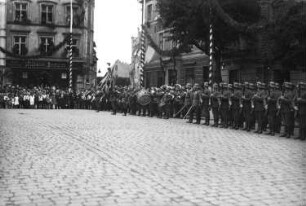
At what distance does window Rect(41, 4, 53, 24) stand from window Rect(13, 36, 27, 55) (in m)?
2.90

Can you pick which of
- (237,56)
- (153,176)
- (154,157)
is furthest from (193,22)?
(153,176)

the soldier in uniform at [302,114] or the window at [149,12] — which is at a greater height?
the window at [149,12]

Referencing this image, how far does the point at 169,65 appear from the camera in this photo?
45.1m

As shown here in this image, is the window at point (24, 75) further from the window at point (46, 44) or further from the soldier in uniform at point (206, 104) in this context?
the soldier in uniform at point (206, 104)

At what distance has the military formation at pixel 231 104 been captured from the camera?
14852 millimetres

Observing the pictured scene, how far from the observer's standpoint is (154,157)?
30.9 feet

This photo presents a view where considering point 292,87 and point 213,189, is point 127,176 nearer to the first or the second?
point 213,189

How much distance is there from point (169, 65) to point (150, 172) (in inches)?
1483

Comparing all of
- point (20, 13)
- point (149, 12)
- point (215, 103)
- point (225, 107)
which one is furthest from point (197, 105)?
point (20, 13)

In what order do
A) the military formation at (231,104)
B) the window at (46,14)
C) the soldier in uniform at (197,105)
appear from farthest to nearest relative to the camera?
the window at (46,14), the soldier in uniform at (197,105), the military formation at (231,104)

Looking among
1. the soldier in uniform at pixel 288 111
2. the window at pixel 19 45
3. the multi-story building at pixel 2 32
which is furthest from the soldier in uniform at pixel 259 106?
the window at pixel 19 45

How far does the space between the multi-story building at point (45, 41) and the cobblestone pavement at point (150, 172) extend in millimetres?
37455

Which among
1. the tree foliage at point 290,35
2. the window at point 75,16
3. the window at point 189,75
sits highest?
the window at point 75,16

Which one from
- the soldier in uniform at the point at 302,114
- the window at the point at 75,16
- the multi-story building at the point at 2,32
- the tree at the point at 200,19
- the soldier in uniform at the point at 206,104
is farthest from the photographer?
the window at the point at 75,16
